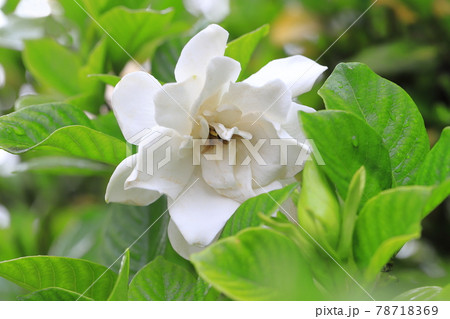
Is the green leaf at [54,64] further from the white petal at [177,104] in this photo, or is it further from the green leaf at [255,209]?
the green leaf at [255,209]

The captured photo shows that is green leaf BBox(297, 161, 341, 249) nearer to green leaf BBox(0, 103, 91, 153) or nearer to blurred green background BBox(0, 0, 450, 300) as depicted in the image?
green leaf BBox(0, 103, 91, 153)

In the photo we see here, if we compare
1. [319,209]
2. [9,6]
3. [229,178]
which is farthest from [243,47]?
[9,6]

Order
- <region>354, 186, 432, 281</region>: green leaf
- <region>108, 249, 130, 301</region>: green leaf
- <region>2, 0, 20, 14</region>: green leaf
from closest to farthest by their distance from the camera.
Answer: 1. <region>354, 186, 432, 281</region>: green leaf
2. <region>108, 249, 130, 301</region>: green leaf
3. <region>2, 0, 20, 14</region>: green leaf

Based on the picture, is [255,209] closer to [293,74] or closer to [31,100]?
[293,74]

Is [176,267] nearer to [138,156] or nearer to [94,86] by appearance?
[138,156]

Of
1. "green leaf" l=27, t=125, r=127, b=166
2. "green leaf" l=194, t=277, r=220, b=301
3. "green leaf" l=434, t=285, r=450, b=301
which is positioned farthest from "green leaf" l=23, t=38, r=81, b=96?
"green leaf" l=434, t=285, r=450, b=301
